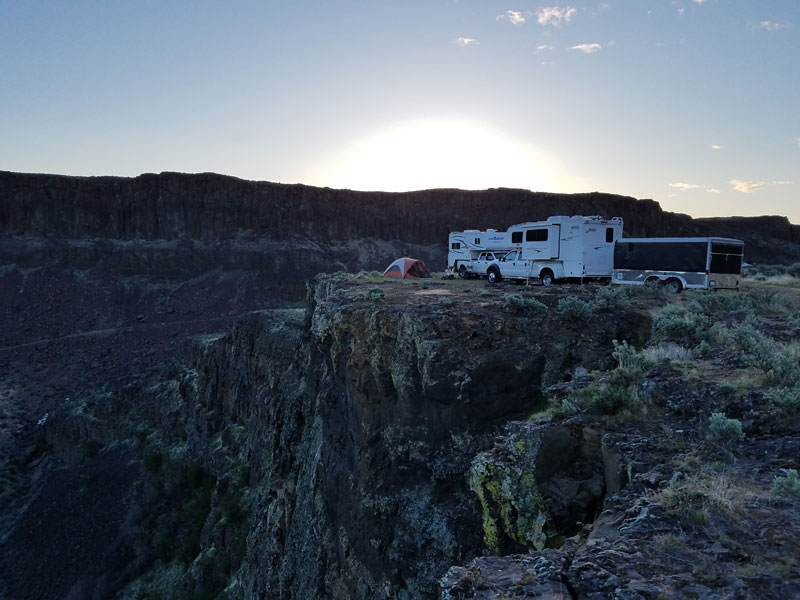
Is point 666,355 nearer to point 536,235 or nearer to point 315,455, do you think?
point 315,455

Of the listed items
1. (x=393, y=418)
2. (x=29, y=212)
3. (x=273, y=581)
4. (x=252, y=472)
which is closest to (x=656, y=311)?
(x=393, y=418)

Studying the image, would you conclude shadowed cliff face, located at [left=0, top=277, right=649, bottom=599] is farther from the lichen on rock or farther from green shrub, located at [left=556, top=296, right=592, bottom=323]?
the lichen on rock

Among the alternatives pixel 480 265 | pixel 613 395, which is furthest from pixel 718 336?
pixel 480 265

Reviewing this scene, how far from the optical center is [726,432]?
5973 millimetres

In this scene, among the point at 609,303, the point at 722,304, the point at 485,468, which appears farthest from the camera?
the point at 722,304

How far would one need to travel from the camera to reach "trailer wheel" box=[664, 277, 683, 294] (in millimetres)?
17734

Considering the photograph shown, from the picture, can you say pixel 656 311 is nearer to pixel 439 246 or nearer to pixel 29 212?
pixel 439 246

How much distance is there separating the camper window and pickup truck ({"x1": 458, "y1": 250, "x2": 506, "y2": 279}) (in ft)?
6.57

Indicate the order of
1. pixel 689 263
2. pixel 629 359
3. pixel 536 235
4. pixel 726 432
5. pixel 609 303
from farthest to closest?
pixel 536 235 < pixel 689 263 < pixel 609 303 < pixel 629 359 < pixel 726 432

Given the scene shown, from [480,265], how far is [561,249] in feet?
16.0

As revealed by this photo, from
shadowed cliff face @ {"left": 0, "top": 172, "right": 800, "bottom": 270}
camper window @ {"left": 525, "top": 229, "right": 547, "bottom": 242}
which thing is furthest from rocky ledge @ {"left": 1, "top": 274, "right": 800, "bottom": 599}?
shadowed cliff face @ {"left": 0, "top": 172, "right": 800, "bottom": 270}

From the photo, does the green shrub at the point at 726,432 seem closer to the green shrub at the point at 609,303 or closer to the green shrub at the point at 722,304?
the green shrub at the point at 609,303

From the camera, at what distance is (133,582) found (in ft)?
73.7

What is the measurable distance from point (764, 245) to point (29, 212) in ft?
322
